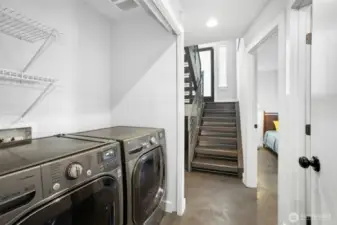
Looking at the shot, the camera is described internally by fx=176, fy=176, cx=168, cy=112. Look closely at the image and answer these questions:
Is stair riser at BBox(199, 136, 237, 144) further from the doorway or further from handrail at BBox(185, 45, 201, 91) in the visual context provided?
the doorway

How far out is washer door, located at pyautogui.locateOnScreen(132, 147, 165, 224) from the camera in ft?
4.36

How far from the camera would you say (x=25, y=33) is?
1.28 metres

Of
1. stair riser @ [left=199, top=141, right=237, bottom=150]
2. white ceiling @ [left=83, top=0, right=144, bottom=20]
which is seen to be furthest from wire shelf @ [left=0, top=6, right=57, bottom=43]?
stair riser @ [left=199, top=141, right=237, bottom=150]

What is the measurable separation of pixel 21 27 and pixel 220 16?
2114 millimetres

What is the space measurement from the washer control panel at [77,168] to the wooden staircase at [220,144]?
98.6 inches

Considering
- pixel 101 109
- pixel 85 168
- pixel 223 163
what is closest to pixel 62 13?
pixel 101 109

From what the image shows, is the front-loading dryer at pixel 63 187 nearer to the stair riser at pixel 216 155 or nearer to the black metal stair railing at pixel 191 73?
the stair riser at pixel 216 155

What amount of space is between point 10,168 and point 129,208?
0.83 metres

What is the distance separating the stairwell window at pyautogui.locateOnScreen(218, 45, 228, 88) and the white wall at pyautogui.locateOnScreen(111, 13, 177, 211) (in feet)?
14.1

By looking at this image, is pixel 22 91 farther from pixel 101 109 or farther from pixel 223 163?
pixel 223 163

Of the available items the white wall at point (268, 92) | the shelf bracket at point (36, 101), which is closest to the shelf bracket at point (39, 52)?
the shelf bracket at point (36, 101)

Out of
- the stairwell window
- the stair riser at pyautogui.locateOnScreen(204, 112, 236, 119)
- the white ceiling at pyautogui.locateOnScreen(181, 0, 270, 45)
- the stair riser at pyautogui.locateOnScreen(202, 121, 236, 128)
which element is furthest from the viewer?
the stairwell window

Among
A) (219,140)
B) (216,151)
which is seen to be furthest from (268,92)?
(216,151)

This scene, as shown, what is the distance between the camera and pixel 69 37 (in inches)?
67.7
